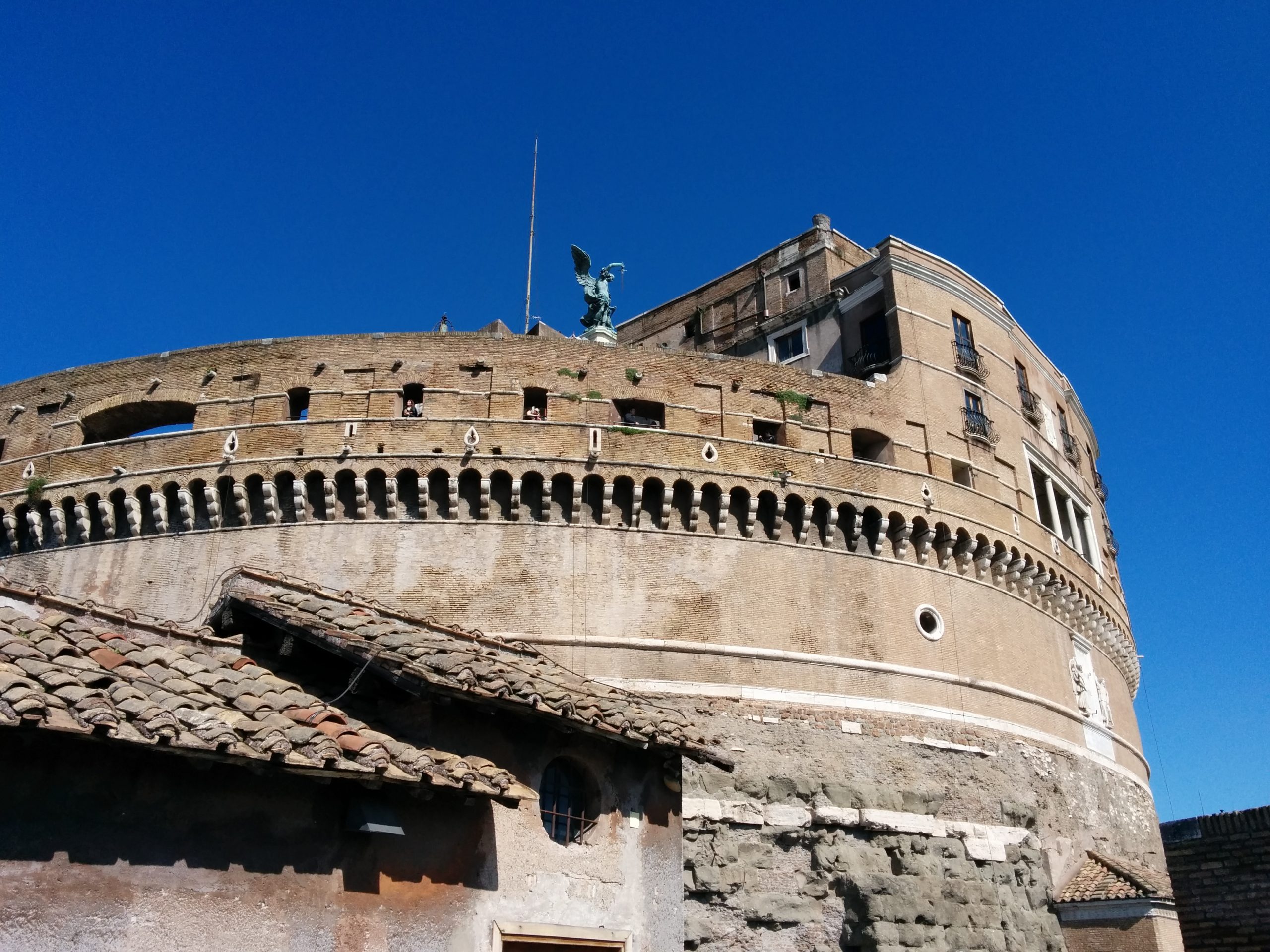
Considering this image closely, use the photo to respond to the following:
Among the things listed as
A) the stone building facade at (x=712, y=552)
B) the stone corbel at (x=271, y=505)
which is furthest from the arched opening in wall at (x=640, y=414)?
the stone corbel at (x=271, y=505)

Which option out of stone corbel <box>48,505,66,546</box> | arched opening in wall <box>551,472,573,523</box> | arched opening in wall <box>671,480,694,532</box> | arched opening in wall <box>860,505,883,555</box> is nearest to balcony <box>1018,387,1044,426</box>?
arched opening in wall <box>860,505,883,555</box>

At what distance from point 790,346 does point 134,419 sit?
471 inches

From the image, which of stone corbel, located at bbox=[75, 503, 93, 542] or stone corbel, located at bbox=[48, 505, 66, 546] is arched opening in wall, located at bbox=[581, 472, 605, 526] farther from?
stone corbel, located at bbox=[48, 505, 66, 546]

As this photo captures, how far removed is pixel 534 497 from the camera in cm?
1599

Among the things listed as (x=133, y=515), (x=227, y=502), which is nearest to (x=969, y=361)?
(x=227, y=502)

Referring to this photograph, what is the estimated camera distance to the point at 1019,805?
1648 cm

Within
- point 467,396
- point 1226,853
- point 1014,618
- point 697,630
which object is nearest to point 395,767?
point 697,630

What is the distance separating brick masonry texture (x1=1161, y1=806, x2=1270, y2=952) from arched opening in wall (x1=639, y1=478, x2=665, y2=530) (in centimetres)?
1186

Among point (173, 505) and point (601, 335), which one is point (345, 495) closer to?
point (173, 505)

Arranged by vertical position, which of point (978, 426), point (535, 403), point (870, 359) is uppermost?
point (870, 359)

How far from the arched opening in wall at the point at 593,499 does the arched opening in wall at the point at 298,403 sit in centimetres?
452

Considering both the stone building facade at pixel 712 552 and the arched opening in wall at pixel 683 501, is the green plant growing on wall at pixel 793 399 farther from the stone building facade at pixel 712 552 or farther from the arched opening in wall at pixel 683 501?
the arched opening in wall at pixel 683 501

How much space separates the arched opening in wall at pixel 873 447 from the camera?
18078 mm

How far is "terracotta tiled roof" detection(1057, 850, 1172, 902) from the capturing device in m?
16.0
